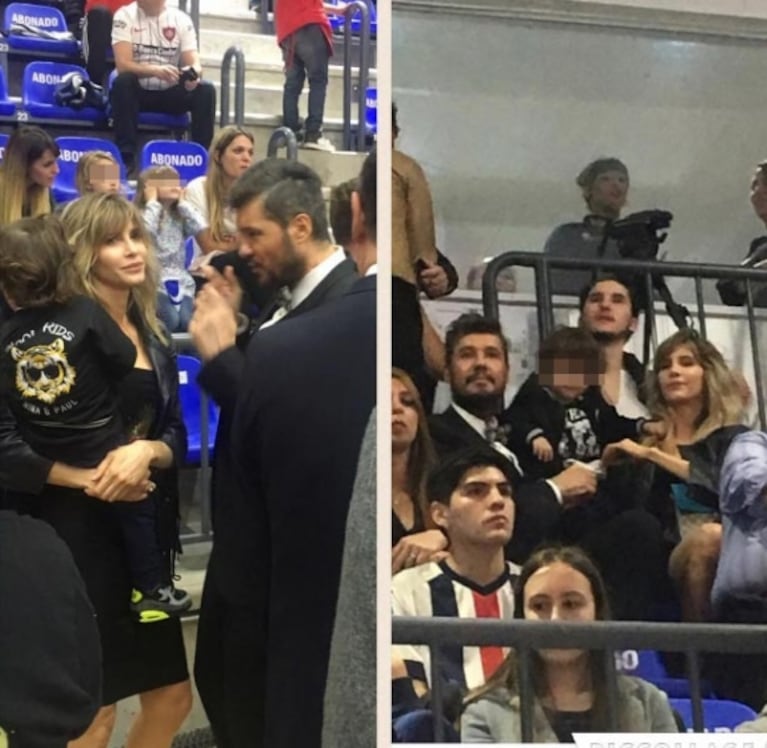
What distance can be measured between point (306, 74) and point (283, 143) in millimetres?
108

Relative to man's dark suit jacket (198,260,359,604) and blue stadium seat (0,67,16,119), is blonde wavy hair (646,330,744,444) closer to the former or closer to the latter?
man's dark suit jacket (198,260,359,604)

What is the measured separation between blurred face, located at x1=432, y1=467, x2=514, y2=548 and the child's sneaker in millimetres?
371

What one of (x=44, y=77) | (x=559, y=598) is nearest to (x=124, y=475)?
(x=44, y=77)

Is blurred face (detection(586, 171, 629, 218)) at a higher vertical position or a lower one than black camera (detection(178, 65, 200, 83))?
lower

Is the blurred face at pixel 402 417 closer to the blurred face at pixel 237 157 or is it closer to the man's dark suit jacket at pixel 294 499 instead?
the man's dark suit jacket at pixel 294 499

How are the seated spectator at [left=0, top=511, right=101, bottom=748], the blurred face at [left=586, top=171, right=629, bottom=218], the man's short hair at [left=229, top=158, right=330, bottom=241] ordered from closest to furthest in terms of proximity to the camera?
1. the seated spectator at [left=0, top=511, right=101, bottom=748]
2. the man's short hair at [left=229, top=158, right=330, bottom=241]
3. the blurred face at [left=586, top=171, right=629, bottom=218]

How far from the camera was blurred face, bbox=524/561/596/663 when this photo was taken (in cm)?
140

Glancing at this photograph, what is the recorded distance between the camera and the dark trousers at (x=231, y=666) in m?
1.32

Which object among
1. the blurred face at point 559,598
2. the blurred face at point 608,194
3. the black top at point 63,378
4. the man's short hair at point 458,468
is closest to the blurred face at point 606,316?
the blurred face at point 608,194

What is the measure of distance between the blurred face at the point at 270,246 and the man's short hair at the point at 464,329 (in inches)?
9.2

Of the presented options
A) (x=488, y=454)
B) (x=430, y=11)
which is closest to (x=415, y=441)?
(x=488, y=454)

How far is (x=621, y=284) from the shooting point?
56.8 inches

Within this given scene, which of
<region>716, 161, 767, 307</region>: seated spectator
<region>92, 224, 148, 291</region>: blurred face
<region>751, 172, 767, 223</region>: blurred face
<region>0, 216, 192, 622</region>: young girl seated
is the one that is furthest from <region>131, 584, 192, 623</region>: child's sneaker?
<region>751, 172, 767, 223</region>: blurred face

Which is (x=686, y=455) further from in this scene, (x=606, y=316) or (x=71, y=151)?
(x=71, y=151)
